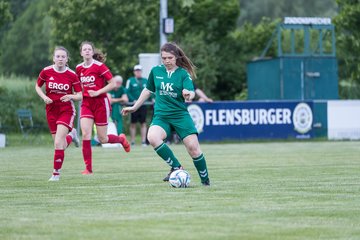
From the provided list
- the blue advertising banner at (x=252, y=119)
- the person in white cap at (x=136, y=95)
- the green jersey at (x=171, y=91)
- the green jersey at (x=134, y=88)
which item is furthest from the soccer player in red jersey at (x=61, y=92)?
the blue advertising banner at (x=252, y=119)

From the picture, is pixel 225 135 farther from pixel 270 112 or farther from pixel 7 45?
pixel 7 45

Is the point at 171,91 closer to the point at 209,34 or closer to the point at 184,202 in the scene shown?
the point at 184,202

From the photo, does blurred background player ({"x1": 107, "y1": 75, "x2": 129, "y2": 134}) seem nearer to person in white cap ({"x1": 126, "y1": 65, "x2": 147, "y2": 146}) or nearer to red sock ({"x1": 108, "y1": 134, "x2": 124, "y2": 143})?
person in white cap ({"x1": 126, "y1": 65, "x2": 147, "y2": 146})

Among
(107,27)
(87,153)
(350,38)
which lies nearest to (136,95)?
(87,153)

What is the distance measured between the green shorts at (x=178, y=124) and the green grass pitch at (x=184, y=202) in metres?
0.71

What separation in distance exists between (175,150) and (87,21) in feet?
61.2

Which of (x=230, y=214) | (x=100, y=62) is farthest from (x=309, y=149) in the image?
(x=230, y=214)

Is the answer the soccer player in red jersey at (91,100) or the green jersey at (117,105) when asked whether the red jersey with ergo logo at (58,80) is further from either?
the green jersey at (117,105)

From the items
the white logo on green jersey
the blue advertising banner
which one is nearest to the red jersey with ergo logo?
the white logo on green jersey

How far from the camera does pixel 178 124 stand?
1296 cm

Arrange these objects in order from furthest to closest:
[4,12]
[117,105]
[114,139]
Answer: [4,12] < [117,105] < [114,139]

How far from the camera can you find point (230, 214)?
31.7ft

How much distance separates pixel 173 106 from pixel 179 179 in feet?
3.17

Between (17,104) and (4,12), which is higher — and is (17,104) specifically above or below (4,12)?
below
